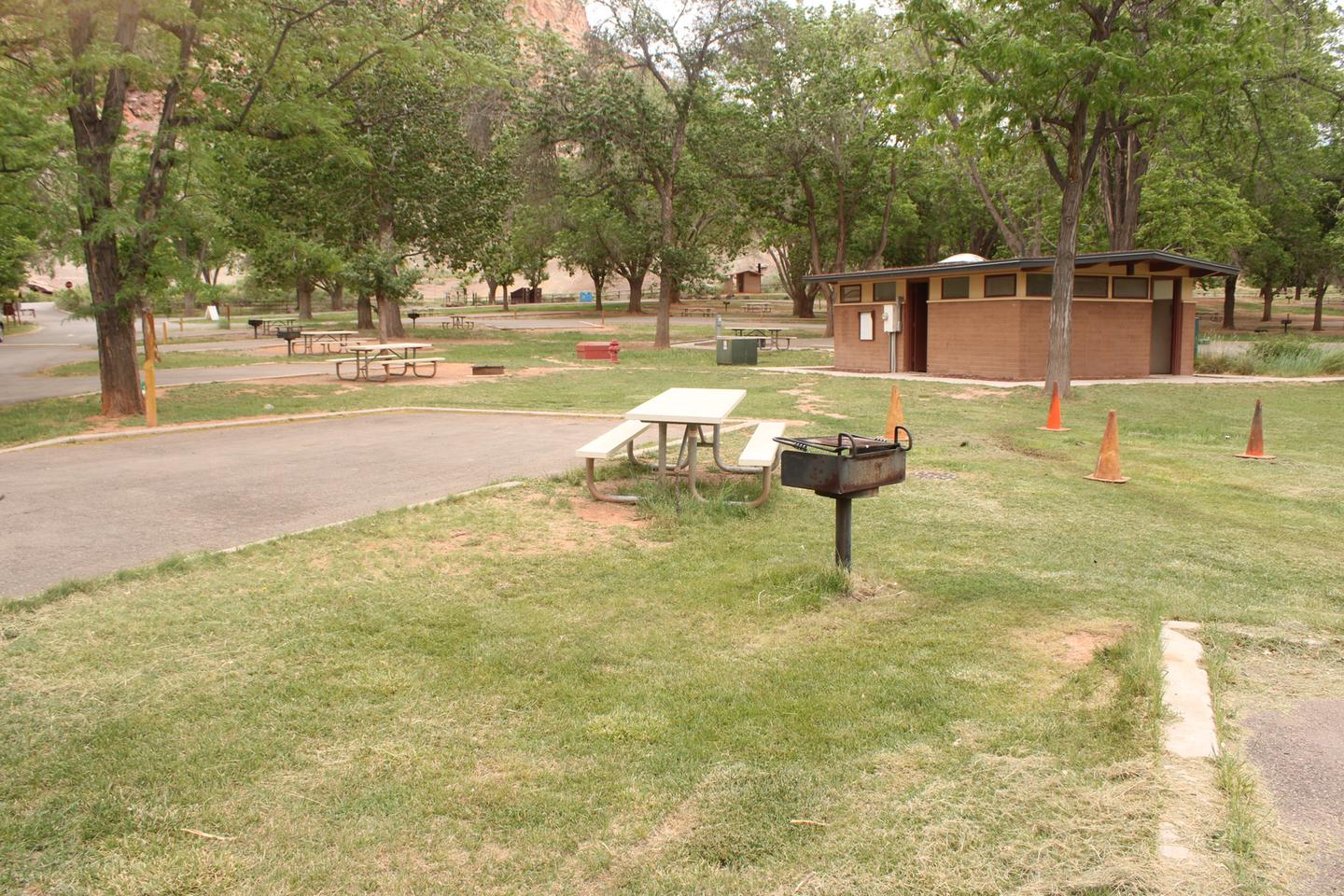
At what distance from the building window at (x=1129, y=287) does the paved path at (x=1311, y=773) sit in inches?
754

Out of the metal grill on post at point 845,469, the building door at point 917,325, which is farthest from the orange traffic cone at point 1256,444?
the building door at point 917,325

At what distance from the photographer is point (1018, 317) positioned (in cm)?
2011

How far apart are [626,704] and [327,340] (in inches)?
1155

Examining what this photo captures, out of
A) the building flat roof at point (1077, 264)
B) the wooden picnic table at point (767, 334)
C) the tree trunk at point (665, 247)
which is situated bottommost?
the wooden picnic table at point (767, 334)

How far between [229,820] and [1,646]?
84.7 inches

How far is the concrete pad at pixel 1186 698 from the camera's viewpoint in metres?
3.35

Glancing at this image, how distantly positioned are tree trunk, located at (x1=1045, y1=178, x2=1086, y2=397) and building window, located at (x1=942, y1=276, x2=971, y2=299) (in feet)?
13.5

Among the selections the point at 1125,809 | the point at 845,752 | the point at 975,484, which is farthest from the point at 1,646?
the point at 975,484

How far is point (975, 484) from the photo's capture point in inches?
330

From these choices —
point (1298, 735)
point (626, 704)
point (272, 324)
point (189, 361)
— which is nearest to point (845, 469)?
point (626, 704)

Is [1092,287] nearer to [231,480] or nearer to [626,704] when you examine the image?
[231,480]

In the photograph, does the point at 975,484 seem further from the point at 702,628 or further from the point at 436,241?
the point at 436,241

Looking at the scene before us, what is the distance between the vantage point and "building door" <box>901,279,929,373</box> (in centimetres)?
2330

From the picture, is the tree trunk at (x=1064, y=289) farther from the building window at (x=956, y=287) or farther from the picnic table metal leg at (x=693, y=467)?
the picnic table metal leg at (x=693, y=467)
